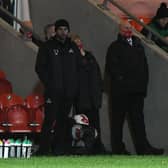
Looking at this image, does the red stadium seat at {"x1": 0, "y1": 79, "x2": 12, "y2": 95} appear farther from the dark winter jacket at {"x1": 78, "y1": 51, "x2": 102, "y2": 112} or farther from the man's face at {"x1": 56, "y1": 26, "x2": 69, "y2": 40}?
the man's face at {"x1": 56, "y1": 26, "x2": 69, "y2": 40}

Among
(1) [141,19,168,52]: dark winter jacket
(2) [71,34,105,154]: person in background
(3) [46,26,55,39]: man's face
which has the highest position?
(1) [141,19,168,52]: dark winter jacket

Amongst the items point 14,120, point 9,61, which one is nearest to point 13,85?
point 9,61

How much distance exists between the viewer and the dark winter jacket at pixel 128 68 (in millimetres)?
19031

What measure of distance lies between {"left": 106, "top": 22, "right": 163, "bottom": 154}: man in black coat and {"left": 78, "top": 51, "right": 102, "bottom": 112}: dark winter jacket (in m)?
0.40

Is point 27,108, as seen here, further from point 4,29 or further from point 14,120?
point 4,29

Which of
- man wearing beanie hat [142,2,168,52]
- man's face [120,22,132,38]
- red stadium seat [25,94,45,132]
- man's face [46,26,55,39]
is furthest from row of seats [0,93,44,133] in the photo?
man wearing beanie hat [142,2,168,52]

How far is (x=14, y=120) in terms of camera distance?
18547 mm

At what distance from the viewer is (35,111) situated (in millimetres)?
18750

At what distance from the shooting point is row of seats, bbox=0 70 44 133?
18.5m

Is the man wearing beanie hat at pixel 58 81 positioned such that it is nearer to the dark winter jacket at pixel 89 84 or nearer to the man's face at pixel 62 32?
the man's face at pixel 62 32

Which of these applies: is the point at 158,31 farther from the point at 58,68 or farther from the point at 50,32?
the point at 58,68

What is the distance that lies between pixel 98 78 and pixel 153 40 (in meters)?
2.41

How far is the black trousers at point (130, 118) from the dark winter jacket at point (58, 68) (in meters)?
1.44

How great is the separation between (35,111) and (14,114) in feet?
1.32
